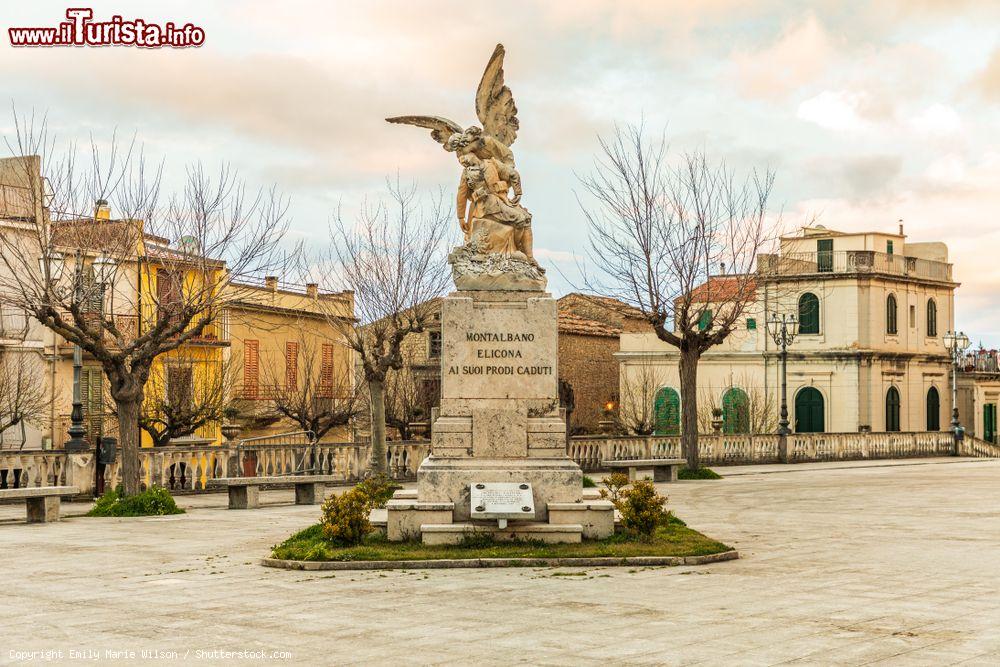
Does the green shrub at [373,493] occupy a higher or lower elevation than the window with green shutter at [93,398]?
lower

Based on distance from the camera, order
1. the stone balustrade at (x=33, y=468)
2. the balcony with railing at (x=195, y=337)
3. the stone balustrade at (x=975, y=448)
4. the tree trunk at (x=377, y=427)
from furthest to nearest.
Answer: the stone balustrade at (x=975, y=448)
the balcony with railing at (x=195, y=337)
the tree trunk at (x=377, y=427)
the stone balustrade at (x=33, y=468)

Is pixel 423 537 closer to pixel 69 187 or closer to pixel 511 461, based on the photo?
pixel 511 461

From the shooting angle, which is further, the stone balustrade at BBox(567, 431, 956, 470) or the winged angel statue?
the stone balustrade at BBox(567, 431, 956, 470)

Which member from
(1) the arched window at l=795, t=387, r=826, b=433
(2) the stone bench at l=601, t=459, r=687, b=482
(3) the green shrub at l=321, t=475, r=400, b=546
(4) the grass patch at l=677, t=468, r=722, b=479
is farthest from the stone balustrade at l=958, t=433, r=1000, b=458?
(3) the green shrub at l=321, t=475, r=400, b=546

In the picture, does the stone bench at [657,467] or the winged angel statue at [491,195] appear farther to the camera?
the stone bench at [657,467]

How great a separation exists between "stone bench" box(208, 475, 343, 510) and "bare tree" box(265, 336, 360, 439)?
64.1 feet

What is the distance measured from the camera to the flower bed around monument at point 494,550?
13.0 m

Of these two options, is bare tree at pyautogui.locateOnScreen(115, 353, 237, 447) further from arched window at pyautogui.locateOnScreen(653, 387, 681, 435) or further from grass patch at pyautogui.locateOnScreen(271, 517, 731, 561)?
grass patch at pyautogui.locateOnScreen(271, 517, 731, 561)

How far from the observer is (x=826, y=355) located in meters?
59.2

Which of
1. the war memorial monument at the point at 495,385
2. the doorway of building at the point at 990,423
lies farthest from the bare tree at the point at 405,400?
the doorway of building at the point at 990,423

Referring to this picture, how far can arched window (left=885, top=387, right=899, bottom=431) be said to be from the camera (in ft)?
196

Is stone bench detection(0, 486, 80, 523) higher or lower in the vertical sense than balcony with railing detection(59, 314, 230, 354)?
lower

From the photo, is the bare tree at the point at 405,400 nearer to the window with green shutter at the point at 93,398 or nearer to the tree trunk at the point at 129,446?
the window with green shutter at the point at 93,398

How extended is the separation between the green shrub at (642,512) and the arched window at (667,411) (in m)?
46.6
